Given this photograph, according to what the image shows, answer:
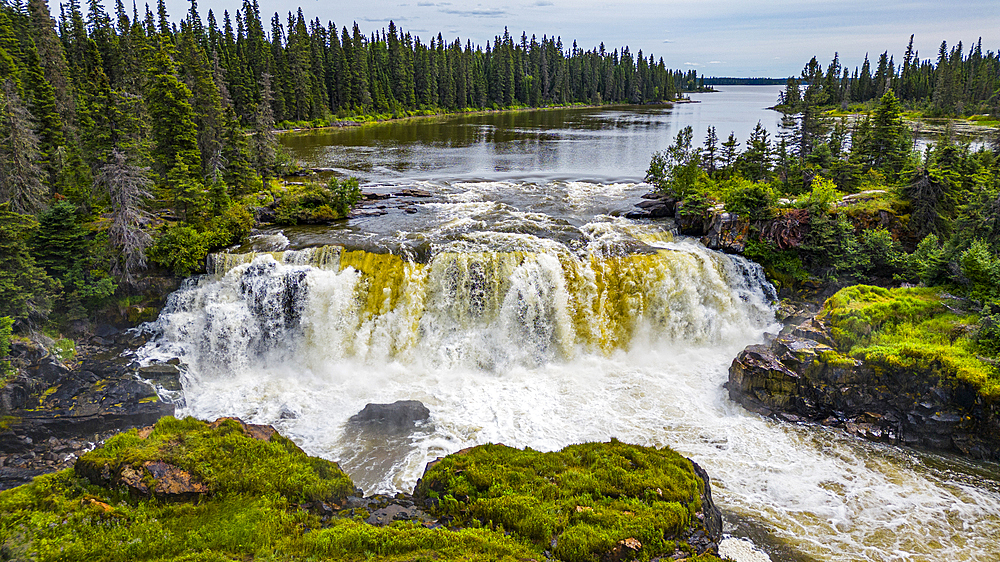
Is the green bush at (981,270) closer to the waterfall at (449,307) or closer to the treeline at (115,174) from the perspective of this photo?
the waterfall at (449,307)

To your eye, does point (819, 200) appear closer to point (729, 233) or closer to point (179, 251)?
point (729, 233)

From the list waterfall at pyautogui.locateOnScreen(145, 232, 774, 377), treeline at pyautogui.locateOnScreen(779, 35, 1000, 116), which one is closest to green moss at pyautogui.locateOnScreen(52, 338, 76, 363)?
A: waterfall at pyautogui.locateOnScreen(145, 232, 774, 377)

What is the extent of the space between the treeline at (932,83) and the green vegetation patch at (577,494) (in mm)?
79265

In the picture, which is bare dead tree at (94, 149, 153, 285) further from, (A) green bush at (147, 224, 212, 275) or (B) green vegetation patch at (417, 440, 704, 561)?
(B) green vegetation patch at (417, 440, 704, 561)

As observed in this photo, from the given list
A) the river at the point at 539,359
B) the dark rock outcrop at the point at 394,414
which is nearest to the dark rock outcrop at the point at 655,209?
the river at the point at 539,359

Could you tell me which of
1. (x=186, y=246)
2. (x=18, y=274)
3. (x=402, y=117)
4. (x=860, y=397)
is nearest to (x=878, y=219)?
(x=860, y=397)

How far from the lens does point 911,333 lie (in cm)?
1734

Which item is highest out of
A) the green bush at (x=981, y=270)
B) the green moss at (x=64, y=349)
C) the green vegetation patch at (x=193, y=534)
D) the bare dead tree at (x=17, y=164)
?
the bare dead tree at (x=17, y=164)

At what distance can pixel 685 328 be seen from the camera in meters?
22.4

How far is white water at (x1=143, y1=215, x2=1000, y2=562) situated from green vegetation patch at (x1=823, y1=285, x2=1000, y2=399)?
8.67ft

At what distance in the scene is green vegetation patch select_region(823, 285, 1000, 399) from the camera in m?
15.3

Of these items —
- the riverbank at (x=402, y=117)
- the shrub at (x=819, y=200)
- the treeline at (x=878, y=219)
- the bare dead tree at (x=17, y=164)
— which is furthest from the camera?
the riverbank at (x=402, y=117)

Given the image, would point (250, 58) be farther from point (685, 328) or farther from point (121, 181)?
point (685, 328)

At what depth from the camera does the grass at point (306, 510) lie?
8414 millimetres
